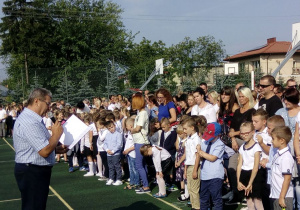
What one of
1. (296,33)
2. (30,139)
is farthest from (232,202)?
(296,33)

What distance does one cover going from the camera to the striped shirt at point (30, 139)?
4.99 meters

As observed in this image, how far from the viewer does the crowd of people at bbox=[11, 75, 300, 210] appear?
18.9 ft

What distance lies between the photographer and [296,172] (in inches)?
234

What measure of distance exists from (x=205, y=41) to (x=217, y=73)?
38.0m

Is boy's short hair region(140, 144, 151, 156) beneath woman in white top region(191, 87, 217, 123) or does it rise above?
beneath

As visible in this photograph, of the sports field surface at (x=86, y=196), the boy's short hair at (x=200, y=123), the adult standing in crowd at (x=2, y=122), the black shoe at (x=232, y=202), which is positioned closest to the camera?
the boy's short hair at (x=200, y=123)

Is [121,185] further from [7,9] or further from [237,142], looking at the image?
Answer: [7,9]

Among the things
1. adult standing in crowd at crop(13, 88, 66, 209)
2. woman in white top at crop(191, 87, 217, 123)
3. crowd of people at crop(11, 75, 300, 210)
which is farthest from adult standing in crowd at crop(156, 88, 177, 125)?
adult standing in crowd at crop(13, 88, 66, 209)

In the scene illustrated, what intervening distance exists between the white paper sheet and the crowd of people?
0.38m

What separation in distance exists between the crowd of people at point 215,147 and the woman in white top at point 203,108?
0.07ft

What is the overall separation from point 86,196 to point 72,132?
3.71m

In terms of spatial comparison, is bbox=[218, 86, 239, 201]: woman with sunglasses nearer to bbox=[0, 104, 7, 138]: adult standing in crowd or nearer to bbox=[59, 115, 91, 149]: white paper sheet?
bbox=[59, 115, 91, 149]: white paper sheet

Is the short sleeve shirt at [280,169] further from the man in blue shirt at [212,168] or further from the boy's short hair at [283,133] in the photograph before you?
the man in blue shirt at [212,168]

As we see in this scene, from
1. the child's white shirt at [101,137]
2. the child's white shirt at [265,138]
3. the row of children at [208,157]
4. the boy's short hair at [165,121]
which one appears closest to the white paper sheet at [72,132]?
the row of children at [208,157]
